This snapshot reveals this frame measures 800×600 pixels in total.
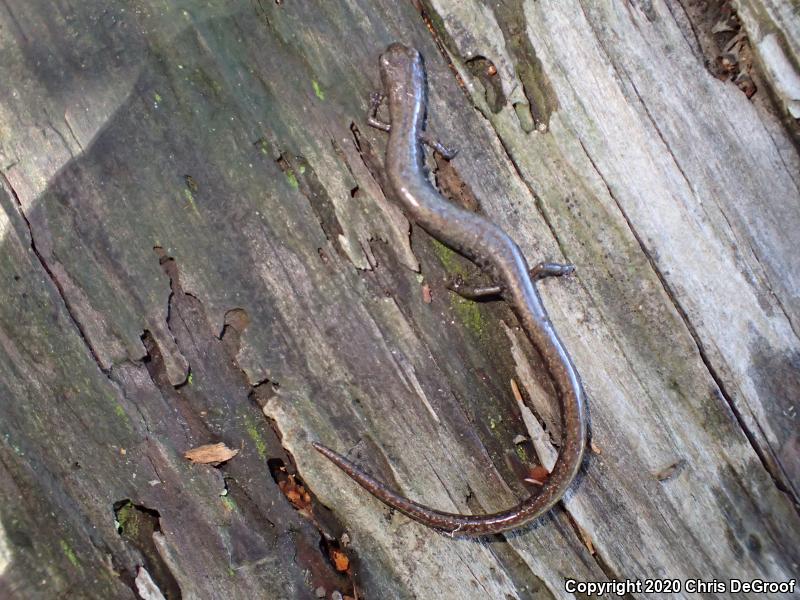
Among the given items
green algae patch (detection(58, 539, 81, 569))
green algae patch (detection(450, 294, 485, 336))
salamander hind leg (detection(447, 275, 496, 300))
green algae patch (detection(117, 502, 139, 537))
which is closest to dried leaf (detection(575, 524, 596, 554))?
green algae patch (detection(450, 294, 485, 336))

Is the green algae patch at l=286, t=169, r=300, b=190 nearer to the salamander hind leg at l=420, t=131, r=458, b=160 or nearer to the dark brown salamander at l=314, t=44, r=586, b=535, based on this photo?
the dark brown salamander at l=314, t=44, r=586, b=535

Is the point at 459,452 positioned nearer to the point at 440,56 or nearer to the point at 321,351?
the point at 321,351

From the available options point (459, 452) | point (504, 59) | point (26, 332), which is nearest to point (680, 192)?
point (504, 59)

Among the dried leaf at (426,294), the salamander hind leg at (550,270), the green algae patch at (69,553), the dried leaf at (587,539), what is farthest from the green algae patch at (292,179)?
the dried leaf at (587,539)

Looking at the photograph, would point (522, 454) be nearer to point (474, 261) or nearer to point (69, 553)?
point (474, 261)

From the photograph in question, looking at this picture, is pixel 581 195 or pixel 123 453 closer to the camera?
pixel 123 453

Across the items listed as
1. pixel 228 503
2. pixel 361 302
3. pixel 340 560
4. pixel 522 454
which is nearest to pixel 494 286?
pixel 361 302

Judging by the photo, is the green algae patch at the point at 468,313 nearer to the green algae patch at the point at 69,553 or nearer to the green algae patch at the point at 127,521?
the green algae patch at the point at 127,521
